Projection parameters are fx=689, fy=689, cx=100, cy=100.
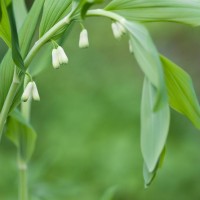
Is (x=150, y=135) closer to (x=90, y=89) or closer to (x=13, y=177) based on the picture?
(x=13, y=177)

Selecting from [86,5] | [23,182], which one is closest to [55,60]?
[86,5]

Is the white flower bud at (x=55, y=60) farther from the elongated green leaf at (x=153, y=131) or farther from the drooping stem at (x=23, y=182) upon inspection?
the drooping stem at (x=23, y=182)

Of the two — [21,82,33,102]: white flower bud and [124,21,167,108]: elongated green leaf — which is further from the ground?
[124,21,167,108]: elongated green leaf

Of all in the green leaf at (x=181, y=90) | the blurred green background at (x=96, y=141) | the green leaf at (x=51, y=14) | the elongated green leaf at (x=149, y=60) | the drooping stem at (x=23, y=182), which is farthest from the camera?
the blurred green background at (x=96, y=141)

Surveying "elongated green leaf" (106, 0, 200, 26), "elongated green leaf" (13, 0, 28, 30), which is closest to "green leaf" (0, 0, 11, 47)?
"elongated green leaf" (106, 0, 200, 26)

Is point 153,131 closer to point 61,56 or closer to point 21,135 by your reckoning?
point 61,56

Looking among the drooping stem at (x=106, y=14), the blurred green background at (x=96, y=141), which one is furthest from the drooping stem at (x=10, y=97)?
the blurred green background at (x=96, y=141)

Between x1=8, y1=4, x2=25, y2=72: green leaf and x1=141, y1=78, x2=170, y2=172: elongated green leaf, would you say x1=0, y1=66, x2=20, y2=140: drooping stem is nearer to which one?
x1=8, y1=4, x2=25, y2=72: green leaf
